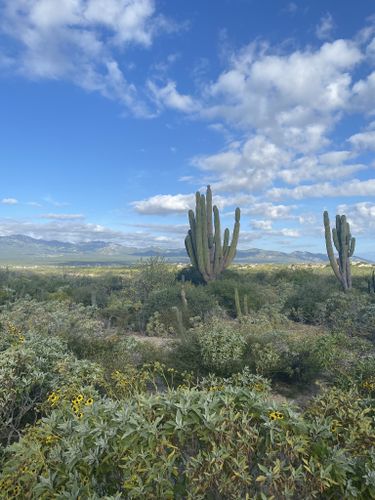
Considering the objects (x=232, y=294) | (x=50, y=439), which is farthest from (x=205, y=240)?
(x=50, y=439)

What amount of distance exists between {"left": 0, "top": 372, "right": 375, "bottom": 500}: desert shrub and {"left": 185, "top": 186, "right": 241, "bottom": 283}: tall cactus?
70.4 ft

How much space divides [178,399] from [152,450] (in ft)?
1.80

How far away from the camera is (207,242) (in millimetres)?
24750

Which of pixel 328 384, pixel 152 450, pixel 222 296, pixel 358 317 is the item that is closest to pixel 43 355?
pixel 152 450

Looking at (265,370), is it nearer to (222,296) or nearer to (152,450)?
(152,450)

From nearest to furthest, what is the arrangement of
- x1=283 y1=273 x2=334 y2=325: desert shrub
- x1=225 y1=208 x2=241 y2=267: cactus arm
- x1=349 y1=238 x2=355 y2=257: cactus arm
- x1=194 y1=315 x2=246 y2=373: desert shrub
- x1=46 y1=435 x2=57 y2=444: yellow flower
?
1. x1=46 y1=435 x2=57 y2=444: yellow flower
2. x1=194 y1=315 x2=246 y2=373: desert shrub
3. x1=283 y1=273 x2=334 y2=325: desert shrub
4. x1=349 y1=238 x2=355 y2=257: cactus arm
5. x1=225 y1=208 x2=241 y2=267: cactus arm

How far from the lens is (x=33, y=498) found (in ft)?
8.63

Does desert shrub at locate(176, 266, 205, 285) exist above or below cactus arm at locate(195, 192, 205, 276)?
below

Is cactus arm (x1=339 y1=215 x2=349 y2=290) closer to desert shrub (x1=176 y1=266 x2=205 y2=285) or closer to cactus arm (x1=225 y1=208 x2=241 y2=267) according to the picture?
cactus arm (x1=225 y1=208 x2=241 y2=267)

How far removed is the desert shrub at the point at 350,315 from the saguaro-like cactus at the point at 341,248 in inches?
160

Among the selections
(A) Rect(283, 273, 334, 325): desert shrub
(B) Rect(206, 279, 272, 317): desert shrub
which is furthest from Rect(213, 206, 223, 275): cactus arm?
(A) Rect(283, 273, 334, 325): desert shrub

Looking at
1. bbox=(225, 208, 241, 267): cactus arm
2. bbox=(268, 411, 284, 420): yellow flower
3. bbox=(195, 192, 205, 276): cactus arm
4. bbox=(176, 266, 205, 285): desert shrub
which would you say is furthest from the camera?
bbox=(176, 266, 205, 285): desert shrub

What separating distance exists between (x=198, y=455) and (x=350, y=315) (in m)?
14.8

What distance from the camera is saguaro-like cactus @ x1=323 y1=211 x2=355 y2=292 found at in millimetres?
23500
